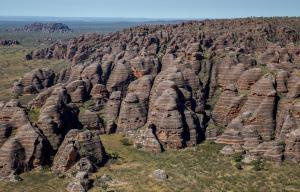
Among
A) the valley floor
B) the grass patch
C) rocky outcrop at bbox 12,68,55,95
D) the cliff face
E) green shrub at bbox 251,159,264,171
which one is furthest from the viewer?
rocky outcrop at bbox 12,68,55,95

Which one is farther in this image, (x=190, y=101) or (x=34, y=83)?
(x=34, y=83)

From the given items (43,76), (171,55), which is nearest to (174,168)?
(171,55)

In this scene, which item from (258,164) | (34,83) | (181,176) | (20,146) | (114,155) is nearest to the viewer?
(181,176)

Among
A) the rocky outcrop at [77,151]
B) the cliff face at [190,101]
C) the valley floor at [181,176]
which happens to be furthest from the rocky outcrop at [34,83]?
the rocky outcrop at [77,151]

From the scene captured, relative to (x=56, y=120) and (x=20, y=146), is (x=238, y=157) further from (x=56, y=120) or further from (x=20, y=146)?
(x=20, y=146)

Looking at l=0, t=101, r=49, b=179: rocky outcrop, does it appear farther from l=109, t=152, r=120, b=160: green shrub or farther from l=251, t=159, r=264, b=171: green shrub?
l=251, t=159, r=264, b=171: green shrub

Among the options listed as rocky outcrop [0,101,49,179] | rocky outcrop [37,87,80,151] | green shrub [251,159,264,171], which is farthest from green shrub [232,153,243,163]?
rocky outcrop [0,101,49,179]

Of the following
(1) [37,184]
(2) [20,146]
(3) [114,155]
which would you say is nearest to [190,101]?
(3) [114,155]

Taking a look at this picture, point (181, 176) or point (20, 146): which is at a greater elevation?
point (20, 146)

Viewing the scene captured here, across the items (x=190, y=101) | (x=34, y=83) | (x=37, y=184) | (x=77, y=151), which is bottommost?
(x=37, y=184)

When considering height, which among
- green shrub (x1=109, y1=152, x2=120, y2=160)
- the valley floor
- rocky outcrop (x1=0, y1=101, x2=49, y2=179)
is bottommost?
green shrub (x1=109, y1=152, x2=120, y2=160)

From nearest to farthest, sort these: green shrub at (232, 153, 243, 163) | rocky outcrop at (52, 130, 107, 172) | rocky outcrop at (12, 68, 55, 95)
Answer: rocky outcrop at (52, 130, 107, 172) → green shrub at (232, 153, 243, 163) → rocky outcrop at (12, 68, 55, 95)

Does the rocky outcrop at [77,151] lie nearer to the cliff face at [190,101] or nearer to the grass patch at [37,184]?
the cliff face at [190,101]
